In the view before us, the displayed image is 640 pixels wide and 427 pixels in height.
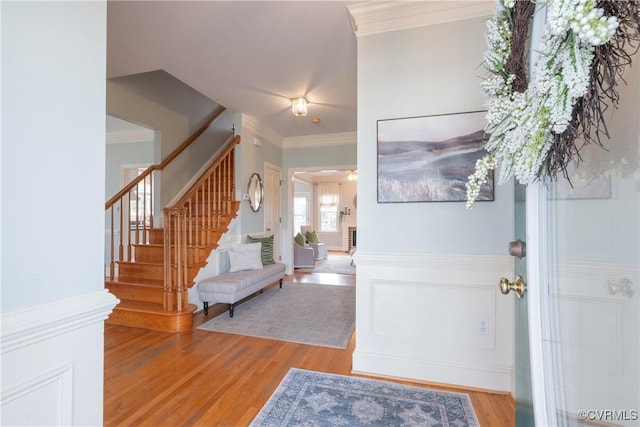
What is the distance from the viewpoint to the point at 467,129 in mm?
1915

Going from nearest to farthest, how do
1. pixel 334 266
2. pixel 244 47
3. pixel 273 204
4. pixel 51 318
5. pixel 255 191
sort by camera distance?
1. pixel 51 318
2. pixel 244 47
3. pixel 255 191
4. pixel 273 204
5. pixel 334 266

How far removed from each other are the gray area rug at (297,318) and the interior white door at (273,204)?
1.26 metres

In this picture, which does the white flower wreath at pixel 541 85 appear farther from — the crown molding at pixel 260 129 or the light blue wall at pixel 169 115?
the light blue wall at pixel 169 115

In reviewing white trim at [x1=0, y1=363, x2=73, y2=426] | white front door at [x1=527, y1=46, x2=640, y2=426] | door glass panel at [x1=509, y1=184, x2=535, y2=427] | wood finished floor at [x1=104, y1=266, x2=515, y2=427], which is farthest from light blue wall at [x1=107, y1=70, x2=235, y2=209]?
white front door at [x1=527, y1=46, x2=640, y2=426]

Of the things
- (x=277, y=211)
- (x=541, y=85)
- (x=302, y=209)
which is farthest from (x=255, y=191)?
(x=302, y=209)

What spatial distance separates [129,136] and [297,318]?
5.09 meters

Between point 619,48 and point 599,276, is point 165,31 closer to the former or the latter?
point 619,48

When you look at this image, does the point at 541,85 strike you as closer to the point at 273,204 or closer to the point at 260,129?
the point at 260,129

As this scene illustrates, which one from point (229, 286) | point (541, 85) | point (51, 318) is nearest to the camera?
point (541, 85)

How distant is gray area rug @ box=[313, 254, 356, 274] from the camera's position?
6.14 m

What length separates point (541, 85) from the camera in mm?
656

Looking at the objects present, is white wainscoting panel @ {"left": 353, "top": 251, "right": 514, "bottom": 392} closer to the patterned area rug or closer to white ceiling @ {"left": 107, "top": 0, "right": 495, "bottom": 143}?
the patterned area rug

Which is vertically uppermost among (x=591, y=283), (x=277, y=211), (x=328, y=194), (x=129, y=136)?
(x=129, y=136)

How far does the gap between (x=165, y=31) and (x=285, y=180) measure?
11.5 feet
